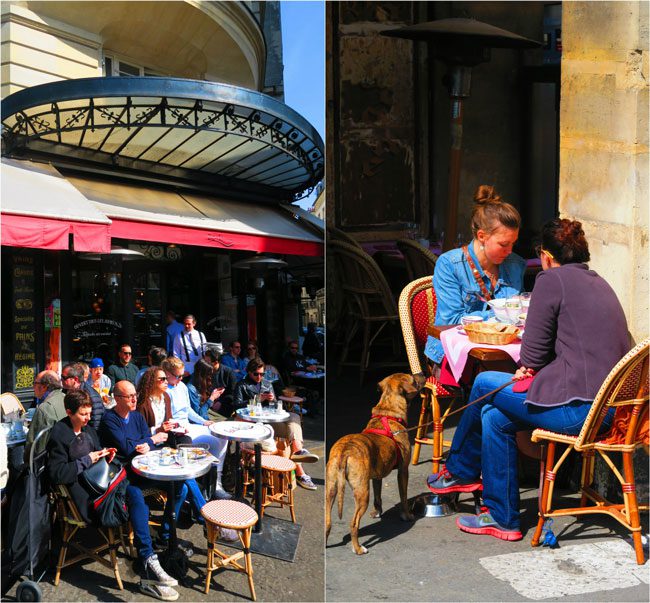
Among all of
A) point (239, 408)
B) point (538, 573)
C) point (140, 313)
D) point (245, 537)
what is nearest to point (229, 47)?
point (140, 313)

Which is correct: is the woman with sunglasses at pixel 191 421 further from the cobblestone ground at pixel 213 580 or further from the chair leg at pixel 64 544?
the chair leg at pixel 64 544

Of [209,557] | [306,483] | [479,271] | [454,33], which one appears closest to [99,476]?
[209,557]

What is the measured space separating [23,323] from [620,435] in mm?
2600

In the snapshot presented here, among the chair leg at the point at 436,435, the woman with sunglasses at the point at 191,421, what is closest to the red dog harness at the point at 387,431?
the chair leg at the point at 436,435

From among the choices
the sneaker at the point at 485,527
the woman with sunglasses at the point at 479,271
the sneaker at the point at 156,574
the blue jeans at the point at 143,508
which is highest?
the woman with sunglasses at the point at 479,271

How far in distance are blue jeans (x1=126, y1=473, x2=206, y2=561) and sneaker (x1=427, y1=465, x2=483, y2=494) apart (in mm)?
1568

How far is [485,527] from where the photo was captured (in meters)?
3.70

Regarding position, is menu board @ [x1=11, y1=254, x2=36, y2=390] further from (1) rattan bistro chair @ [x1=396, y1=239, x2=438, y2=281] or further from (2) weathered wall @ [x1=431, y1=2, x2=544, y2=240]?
(2) weathered wall @ [x1=431, y1=2, x2=544, y2=240]

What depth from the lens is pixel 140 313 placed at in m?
2.65

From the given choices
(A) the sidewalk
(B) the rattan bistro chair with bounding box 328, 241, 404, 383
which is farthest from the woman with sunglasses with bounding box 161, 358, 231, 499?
(B) the rattan bistro chair with bounding box 328, 241, 404, 383

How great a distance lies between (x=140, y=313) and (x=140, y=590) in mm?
992

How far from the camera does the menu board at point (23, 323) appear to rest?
248 centimetres

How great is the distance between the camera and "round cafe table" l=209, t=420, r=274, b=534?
2828mm

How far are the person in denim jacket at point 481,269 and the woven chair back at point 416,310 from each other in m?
0.21
